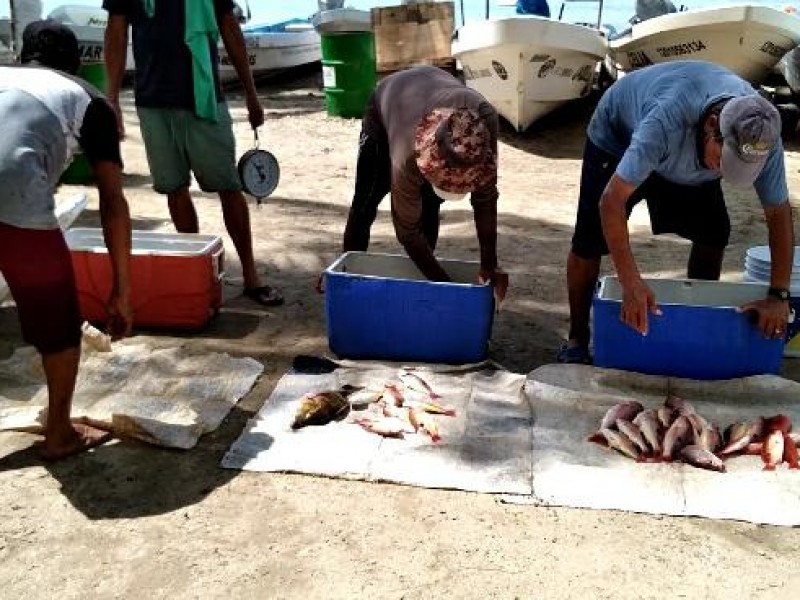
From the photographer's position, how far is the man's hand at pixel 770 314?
358 centimetres

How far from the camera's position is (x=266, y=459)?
3.32m

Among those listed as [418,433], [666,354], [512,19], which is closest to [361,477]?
[418,433]

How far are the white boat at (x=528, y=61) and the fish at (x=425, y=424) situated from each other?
7.06m

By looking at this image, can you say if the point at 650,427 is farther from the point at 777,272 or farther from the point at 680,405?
the point at 777,272

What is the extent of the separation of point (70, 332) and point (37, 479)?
1.90 feet

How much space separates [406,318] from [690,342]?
1.27 m

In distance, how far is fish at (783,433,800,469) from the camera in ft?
→ 10.6

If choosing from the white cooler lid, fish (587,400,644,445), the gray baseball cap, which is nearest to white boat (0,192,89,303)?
the white cooler lid

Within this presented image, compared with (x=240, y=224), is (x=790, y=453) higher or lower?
lower

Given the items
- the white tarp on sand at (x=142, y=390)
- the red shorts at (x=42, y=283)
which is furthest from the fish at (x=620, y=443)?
the red shorts at (x=42, y=283)

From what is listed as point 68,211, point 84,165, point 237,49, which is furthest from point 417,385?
point 84,165

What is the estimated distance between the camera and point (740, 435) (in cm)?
339

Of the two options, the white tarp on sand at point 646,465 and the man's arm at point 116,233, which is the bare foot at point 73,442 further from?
the white tarp on sand at point 646,465

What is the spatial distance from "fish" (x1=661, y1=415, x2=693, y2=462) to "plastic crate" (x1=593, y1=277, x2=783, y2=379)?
17.2 inches
